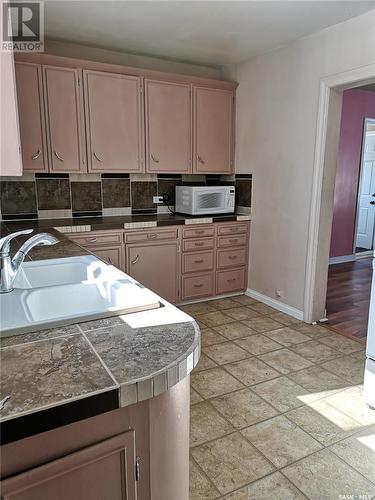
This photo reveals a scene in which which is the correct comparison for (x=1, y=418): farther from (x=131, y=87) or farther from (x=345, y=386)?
(x=131, y=87)

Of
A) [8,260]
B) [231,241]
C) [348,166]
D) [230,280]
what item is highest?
[348,166]

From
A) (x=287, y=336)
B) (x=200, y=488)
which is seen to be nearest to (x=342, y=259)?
(x=287, y=336)

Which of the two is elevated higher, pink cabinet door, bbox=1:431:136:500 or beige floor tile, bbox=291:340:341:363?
pink cabinet door, bbox=1:431:136:500

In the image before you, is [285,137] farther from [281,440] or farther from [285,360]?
[281,440]

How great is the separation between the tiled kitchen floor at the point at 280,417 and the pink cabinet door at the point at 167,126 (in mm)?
1751

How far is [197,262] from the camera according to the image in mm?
3900

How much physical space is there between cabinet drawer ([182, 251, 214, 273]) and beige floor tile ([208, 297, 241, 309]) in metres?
0.37

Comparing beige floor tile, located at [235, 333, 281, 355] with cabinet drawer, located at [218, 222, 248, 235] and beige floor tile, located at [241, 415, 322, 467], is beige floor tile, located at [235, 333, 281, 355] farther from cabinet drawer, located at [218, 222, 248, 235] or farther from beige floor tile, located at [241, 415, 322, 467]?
cabinet drawer, located at [218, 222, 248, 235]

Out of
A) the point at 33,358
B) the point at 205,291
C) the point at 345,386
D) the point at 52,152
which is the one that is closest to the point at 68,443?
the point at 33,358

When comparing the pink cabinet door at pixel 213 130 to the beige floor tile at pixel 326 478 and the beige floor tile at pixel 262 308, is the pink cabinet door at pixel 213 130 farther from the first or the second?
the beige floor tile at pixel 326 478

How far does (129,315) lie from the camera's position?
1.16m

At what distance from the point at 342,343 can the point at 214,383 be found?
1.25m

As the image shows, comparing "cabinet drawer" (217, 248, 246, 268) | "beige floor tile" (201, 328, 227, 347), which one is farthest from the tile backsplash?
"beige floor tile" (201, 328, 227, 347)

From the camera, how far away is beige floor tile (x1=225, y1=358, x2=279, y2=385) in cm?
251
